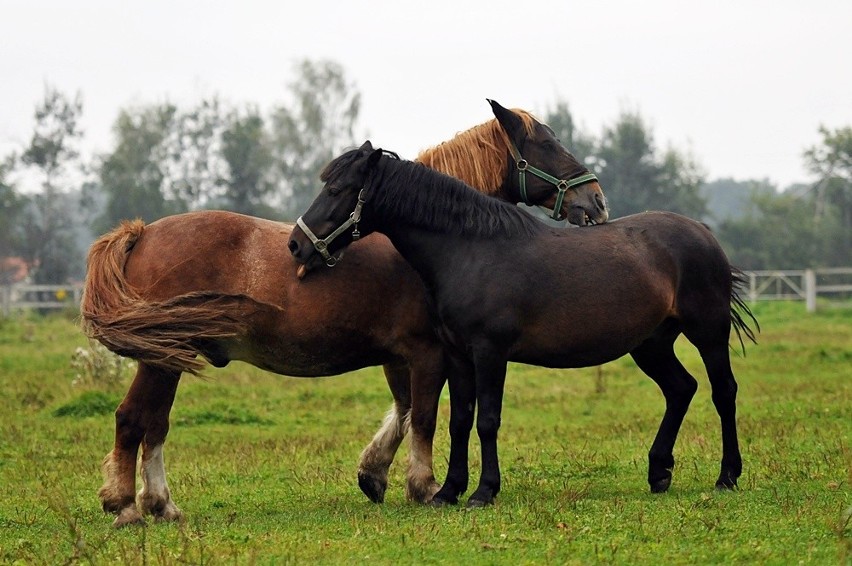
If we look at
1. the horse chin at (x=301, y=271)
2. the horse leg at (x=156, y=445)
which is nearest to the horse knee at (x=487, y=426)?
the horse chin at (x=301, y=271)

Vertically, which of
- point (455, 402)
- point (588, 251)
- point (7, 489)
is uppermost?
point (588, 251)

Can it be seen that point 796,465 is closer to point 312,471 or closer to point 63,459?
point 312,471

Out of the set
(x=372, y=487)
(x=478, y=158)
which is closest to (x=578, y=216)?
(x=478, y=158)

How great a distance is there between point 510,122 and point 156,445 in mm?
3342

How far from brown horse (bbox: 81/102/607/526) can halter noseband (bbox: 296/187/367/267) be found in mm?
177

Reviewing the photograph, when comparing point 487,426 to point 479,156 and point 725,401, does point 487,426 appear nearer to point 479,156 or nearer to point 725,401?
point 725,401

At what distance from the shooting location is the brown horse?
7047 mm

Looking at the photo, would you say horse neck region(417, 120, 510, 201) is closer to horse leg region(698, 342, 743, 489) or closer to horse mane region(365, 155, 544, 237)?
horse mane region(365, 155, 544, 237)

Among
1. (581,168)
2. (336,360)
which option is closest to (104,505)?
(336,360)

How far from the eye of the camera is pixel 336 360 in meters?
7.48

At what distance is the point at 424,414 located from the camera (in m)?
7.36

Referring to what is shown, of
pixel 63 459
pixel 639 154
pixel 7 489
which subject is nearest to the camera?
pixel 7 489

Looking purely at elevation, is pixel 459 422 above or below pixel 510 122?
below

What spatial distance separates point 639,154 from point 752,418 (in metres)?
38.8
